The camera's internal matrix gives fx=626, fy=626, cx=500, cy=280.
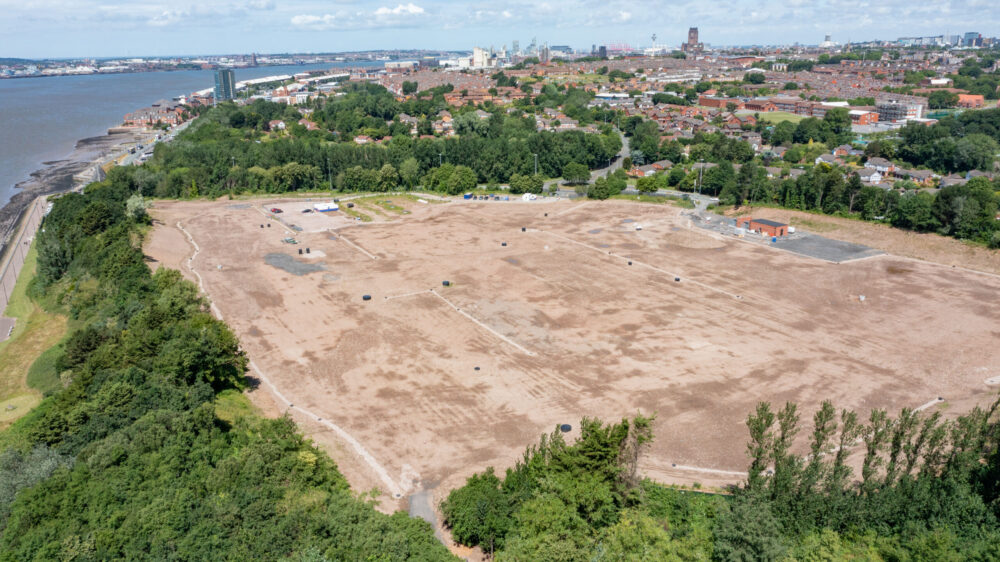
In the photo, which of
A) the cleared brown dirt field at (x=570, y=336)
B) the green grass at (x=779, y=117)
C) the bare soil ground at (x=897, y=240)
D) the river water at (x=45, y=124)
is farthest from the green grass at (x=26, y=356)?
the green grass at (x=779, y=117)

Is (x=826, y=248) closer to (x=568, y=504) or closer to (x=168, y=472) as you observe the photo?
(x=568, y=504)

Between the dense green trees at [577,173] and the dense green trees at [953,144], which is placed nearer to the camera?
the dense green trees at [577,173]

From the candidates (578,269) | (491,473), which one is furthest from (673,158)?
(491,473)

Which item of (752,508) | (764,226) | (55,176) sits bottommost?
(752,508)

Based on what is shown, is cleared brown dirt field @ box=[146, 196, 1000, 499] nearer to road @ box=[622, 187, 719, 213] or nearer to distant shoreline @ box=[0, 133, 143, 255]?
road @ box=[622, 187, 719, 213]

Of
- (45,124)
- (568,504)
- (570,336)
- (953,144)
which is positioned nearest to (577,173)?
(570,336)

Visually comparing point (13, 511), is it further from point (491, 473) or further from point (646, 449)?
point (646, 449)

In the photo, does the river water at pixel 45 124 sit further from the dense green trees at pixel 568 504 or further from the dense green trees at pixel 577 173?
the dense green trees at pixel 568 504
